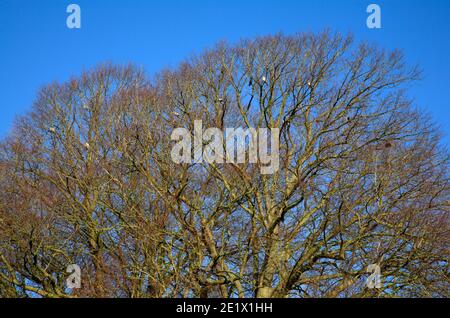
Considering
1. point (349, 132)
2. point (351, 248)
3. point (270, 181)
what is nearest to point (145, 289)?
point (270, 181)

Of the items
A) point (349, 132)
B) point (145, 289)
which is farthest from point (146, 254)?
point (349, 132)

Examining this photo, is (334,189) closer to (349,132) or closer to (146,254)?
(349,132)

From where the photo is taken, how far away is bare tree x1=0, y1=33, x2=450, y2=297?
17.2m

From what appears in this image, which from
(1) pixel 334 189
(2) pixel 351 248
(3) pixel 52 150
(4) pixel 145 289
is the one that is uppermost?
(3) pixel 52 150

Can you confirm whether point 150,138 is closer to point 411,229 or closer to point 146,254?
point 146,254

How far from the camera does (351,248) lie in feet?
58.5

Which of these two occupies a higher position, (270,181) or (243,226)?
(270,181)

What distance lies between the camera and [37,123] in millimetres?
23359

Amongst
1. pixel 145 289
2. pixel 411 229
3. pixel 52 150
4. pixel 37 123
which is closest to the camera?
pixel 411 229

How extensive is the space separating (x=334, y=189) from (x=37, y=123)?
11.2 meters

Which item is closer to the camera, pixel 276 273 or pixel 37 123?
pixel 276 273

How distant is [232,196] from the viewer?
747 inches

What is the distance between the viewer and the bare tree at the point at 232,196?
56.4 ft
